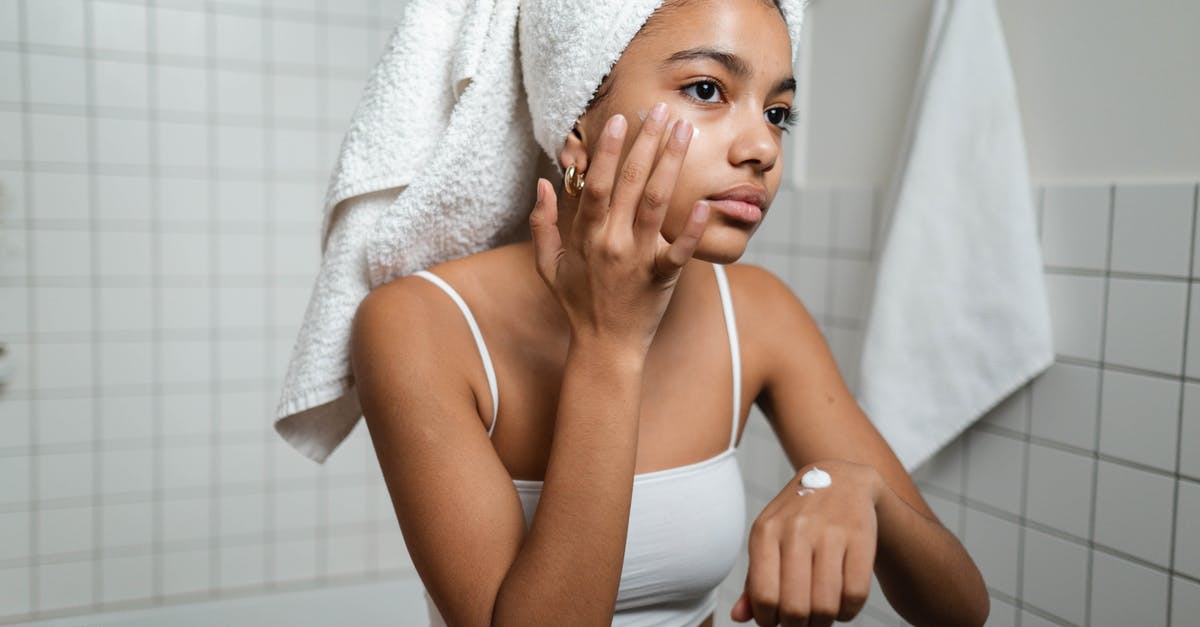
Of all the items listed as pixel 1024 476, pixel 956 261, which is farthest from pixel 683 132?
pixel 1024 476

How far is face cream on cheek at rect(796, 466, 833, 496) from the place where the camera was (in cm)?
65

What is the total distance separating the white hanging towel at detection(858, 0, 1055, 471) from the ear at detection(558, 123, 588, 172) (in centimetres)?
65

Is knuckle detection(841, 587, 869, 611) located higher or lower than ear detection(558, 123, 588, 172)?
lower

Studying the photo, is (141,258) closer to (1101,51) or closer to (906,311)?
(906,311)

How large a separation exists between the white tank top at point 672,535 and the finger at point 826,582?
0.27 metres

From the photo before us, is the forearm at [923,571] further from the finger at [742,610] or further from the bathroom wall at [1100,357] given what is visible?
the bathroom wall at [1100,357]

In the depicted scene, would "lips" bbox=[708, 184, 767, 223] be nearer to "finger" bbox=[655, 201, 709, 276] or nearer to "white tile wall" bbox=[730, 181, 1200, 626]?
"finger" bbox=[655, 201, 709, 276]

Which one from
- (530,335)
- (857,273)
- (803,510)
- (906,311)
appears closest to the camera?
(803,510)

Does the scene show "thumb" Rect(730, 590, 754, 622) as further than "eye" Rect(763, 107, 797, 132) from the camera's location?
No

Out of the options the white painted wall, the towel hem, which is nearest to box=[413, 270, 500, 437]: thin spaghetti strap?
the towel hem

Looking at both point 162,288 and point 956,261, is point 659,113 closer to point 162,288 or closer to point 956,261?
point 956,261

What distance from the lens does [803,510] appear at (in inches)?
24.4

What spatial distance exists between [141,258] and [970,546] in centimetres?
175

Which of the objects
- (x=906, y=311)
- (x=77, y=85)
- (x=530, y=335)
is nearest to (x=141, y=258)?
(x=77, y=85)
